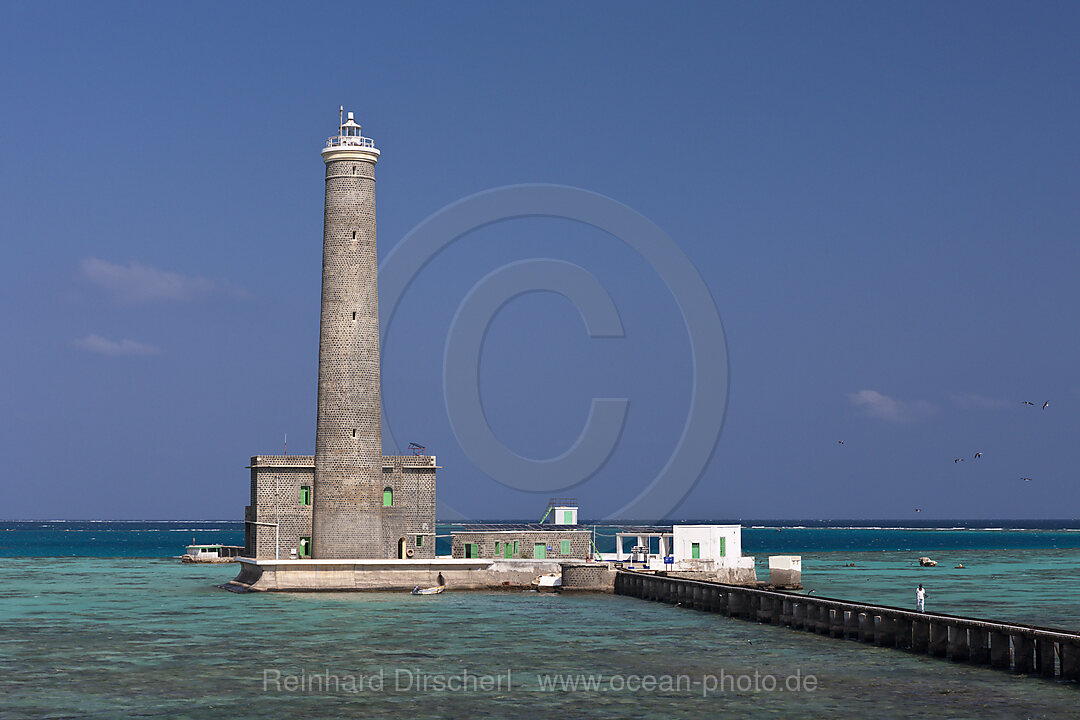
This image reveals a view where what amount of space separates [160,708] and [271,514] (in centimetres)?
4441

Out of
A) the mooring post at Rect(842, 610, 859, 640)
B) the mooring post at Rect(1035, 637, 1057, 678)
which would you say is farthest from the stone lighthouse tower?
the mooring post at Rect(1035, 637, 1057, 678)

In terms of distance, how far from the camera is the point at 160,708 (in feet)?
119

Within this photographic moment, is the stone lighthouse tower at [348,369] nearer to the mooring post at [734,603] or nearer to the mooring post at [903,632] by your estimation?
the mooring post at [734,603]

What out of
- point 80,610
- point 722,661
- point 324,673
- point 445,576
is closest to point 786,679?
point 722,661

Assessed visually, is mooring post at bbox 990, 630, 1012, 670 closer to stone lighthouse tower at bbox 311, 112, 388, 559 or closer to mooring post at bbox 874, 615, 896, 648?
mooring post at bbox 874, 615, 896, 648

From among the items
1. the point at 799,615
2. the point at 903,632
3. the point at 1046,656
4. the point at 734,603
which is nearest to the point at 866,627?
the point at 903,632

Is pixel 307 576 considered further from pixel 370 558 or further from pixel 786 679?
pixel 786 679

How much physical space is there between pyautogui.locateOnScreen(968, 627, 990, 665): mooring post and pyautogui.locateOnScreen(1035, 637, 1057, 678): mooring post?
104 inches

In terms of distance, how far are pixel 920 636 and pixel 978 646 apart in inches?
141

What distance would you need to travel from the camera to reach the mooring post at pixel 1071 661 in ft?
128

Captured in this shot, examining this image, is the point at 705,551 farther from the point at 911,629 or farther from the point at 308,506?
the point at 911,629

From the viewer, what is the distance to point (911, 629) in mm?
47969

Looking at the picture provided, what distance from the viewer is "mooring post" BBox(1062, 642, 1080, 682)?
3888cm

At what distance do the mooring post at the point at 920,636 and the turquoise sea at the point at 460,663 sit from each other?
659mm
